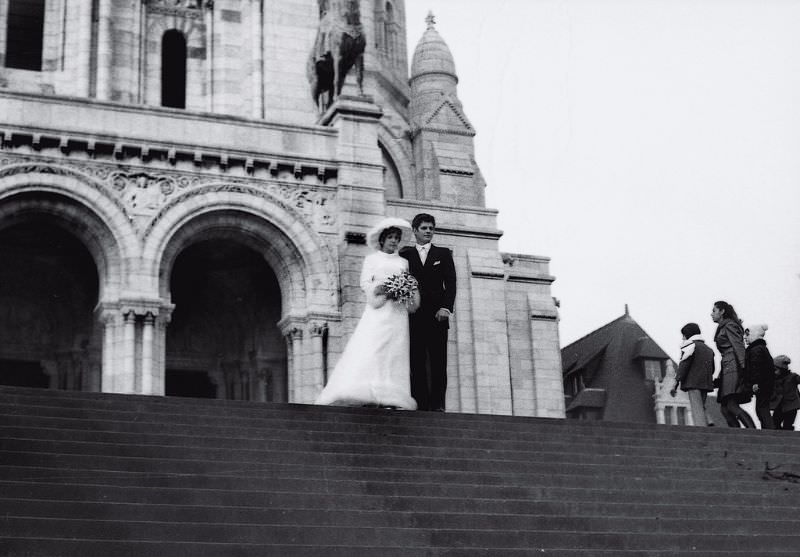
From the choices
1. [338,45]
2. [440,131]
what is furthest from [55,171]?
[440,131]

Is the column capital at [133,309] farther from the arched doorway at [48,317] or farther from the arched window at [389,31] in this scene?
the arched window at [389,31]

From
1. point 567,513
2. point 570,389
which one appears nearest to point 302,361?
point 567,513

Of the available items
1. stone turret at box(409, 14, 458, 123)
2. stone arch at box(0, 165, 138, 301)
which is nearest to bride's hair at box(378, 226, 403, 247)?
stone arch at box(0, 165, 138, 301)

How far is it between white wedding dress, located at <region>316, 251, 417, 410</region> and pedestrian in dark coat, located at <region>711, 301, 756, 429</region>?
5242 mm

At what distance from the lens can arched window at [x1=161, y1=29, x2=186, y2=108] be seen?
33.0 metres

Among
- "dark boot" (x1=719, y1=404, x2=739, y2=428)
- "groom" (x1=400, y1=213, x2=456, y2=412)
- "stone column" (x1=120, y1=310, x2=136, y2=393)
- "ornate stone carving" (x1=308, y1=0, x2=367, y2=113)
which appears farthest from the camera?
"ornate stone carving" (x1=308, y1=0, x2=367, y2=113)

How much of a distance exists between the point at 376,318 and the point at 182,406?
107 inches

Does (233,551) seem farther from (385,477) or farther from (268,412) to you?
(268,412)

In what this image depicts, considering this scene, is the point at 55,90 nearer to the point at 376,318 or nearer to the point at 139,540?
the point at 376,318

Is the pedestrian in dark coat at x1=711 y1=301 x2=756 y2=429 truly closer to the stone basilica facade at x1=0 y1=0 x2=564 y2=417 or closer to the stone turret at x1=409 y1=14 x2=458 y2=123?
the stone basilica facade at x1=0 y1=0 x2=564 y2=417

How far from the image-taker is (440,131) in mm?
39281

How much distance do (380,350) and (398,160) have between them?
23.3 meters

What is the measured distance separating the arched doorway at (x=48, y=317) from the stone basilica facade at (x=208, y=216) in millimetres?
31

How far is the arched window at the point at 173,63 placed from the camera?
33000 mm
